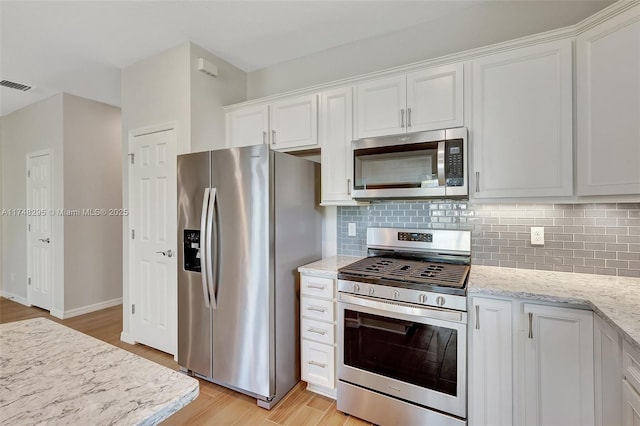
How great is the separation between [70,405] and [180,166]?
6.60 feet

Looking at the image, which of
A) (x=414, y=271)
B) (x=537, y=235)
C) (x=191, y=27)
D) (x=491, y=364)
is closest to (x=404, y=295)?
(x=414, y=271)

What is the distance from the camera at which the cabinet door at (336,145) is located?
239 centimetres

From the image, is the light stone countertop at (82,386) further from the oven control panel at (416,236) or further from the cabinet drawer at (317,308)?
the oven control panel at (416,236)

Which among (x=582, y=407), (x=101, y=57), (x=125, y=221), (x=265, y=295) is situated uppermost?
(x=101, y=57)

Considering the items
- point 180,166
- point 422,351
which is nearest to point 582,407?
point 422,351

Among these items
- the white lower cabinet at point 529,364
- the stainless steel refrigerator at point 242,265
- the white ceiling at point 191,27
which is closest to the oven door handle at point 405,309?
the white lower cabinet at point 529,364

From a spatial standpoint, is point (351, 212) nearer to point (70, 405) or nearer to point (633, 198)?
point (633, 198)

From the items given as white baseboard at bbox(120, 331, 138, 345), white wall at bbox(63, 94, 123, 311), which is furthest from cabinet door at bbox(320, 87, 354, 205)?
white wall at bbox(63, 94, 123, 311)

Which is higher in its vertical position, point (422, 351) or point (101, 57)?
point (101, 57)

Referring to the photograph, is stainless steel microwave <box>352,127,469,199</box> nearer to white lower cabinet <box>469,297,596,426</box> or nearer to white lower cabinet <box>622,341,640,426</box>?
white lower cabinet <box>469,297,596,426</box>

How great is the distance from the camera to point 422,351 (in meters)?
1.80

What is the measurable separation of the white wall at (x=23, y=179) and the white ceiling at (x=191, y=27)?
0.92m

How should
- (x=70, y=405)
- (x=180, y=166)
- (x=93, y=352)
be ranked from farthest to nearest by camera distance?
(x=180, y=166), (x=93, y=352), (x=70, y=405)

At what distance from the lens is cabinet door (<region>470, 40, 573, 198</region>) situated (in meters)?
1.78
